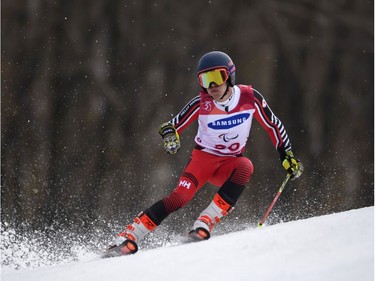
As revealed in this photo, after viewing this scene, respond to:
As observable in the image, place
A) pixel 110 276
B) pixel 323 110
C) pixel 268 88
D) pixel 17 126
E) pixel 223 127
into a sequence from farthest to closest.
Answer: pixel 323 110
pixel 268 88
pixel 17 126
pixel 223 127
pixel 110 276

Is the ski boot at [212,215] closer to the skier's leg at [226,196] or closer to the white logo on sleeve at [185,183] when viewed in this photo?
the skier's leg at [226,196]

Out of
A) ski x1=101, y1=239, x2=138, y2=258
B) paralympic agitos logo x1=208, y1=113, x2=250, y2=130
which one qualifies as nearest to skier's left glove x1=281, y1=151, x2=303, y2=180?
paralympic agitos logo x1=208, y1=113, x2=250, y2=130

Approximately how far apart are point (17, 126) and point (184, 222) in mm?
2890

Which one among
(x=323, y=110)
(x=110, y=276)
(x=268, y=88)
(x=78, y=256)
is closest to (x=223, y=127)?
(x=110, y=276)

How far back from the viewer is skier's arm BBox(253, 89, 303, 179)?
452 cm

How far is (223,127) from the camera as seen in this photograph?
A: 4445 millimetres

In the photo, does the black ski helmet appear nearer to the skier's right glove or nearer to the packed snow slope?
the skier's right glove

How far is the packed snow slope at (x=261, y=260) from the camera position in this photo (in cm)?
324

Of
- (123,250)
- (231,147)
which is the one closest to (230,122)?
(231,147)

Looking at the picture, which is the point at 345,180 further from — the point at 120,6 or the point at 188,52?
the point at 120,6

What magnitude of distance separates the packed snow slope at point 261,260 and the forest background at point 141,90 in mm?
7397

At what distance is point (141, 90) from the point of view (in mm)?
11516

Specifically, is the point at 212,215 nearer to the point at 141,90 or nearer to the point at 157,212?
the point at 157,212

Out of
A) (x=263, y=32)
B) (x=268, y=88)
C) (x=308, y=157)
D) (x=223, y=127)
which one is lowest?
(x=308, y=157)
